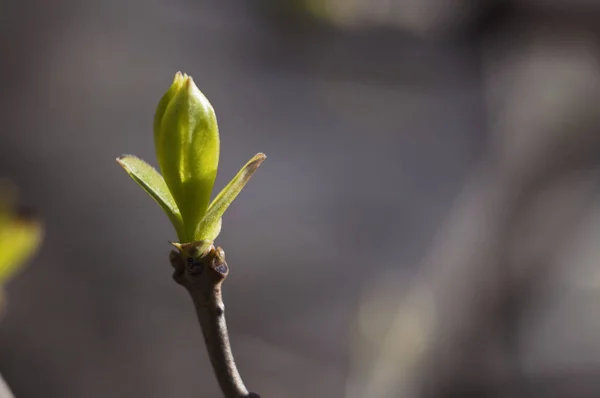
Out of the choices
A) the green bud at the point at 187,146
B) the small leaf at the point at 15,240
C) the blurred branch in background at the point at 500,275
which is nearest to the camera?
the green bud at the point at 187,146

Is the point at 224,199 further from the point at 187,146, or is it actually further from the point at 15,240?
the point at 15,240

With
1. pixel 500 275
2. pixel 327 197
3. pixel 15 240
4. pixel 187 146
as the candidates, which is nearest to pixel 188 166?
pixel 187 146

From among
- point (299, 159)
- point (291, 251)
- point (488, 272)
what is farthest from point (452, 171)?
point (488, 272)

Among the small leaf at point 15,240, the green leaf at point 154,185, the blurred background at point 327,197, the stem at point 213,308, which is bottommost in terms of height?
the blurred background at point 327,197

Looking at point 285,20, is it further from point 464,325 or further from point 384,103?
point 464,325

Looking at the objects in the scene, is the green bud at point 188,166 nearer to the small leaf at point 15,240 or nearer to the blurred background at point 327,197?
the small leaf at point 15,240

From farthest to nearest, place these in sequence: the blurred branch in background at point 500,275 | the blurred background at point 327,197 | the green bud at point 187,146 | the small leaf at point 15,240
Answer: the blurred background at point 327,197
the blurred branch in background at point 500,275
the small leaf at point 15,240
the green bud at point 187,146

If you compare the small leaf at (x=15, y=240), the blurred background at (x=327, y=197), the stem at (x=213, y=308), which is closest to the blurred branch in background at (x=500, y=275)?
the blurred background at (x=327, y=197)

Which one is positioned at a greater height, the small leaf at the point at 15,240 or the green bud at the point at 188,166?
the green bud at the point at 188,166

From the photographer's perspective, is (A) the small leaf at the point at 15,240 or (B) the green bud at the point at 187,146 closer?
(B) the green bud at the point at 187,146
